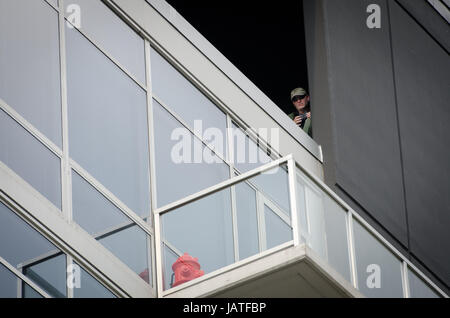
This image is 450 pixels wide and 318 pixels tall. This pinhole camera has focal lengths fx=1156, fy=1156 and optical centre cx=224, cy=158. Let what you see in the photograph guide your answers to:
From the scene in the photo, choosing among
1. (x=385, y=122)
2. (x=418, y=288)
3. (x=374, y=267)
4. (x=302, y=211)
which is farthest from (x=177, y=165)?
(x=385, y=122)

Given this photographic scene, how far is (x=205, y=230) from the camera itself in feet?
46.2

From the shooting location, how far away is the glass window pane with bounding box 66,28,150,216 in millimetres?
15086

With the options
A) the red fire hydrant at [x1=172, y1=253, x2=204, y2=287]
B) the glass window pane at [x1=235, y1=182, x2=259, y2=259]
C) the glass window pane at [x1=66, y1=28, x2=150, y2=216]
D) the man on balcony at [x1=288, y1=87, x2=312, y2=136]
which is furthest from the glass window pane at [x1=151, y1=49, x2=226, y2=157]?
the red fire hydrant at [x1=172, y1=253, x2=204, y2=287]

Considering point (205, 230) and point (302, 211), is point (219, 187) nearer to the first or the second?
point (205, 230)

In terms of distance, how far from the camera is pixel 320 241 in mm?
13500

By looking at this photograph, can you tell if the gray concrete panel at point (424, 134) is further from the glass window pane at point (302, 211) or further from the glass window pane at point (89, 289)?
the glass window pane at point (89, 289)

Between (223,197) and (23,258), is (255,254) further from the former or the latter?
(23,258)

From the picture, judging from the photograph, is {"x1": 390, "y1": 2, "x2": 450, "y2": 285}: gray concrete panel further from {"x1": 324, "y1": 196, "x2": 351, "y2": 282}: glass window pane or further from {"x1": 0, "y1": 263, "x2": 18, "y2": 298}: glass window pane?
{"x1": 0, "y1": 263, "x2": 18, "y2": 298}: glass window pane

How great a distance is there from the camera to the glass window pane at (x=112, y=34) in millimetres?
16000

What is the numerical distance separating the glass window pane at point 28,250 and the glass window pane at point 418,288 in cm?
440

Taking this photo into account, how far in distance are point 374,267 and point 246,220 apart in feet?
5.80

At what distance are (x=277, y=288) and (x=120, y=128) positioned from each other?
3499 mm

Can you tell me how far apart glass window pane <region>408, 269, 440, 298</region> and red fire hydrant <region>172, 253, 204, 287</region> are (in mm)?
2772

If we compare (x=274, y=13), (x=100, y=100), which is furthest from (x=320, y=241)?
(x=274, y=13)
